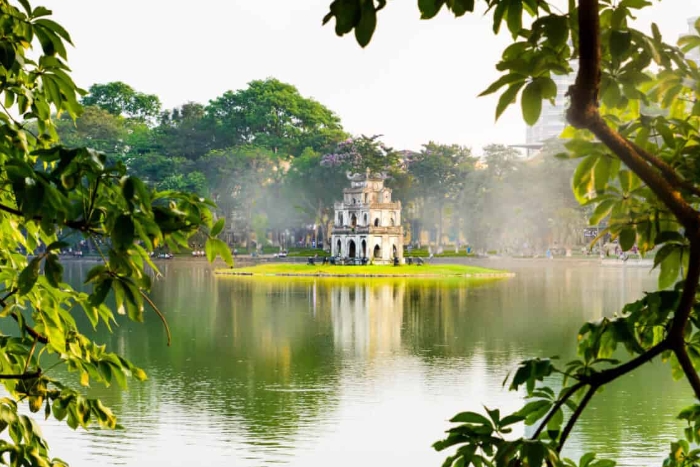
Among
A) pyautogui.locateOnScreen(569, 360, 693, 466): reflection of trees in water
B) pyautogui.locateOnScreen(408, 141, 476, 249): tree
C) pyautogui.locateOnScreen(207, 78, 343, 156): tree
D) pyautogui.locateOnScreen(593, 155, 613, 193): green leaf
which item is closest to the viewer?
pyautogui.locateOnScreen(593, 155, 613, 193): green leaf

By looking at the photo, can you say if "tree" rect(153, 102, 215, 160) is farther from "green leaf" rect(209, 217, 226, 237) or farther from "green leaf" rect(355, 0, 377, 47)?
"green leaf" rect(355, 0, 377, 47)

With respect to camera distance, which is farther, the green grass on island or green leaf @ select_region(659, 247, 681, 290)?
the green grass on island

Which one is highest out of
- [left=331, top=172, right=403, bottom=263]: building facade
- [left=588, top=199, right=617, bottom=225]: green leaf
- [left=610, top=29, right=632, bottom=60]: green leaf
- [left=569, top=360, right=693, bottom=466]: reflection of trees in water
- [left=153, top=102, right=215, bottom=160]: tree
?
[left=153, top=102, right=215, bottom=160]: tree

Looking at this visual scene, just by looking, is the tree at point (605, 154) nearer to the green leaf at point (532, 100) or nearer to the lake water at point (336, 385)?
the green leaf at point (532, 100)

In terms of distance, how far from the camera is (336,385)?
42.7 feet

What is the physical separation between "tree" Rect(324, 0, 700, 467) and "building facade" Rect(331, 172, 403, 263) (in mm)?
38858

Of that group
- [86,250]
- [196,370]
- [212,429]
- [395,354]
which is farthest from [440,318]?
[86,250]

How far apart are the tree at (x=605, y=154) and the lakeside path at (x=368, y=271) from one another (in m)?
35.0

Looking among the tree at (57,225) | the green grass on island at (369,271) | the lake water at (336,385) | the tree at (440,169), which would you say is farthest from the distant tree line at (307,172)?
the tree at (57,225)

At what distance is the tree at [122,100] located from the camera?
58.6 m

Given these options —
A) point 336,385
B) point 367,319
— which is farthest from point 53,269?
point 367,319

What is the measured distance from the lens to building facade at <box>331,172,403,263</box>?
41188mm

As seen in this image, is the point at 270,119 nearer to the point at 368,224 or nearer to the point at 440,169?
the point at 440,169

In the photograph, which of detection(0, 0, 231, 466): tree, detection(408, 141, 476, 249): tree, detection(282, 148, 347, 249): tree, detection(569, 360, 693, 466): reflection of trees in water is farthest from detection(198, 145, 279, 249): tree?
detection(0, 0, 231, 466): tree
